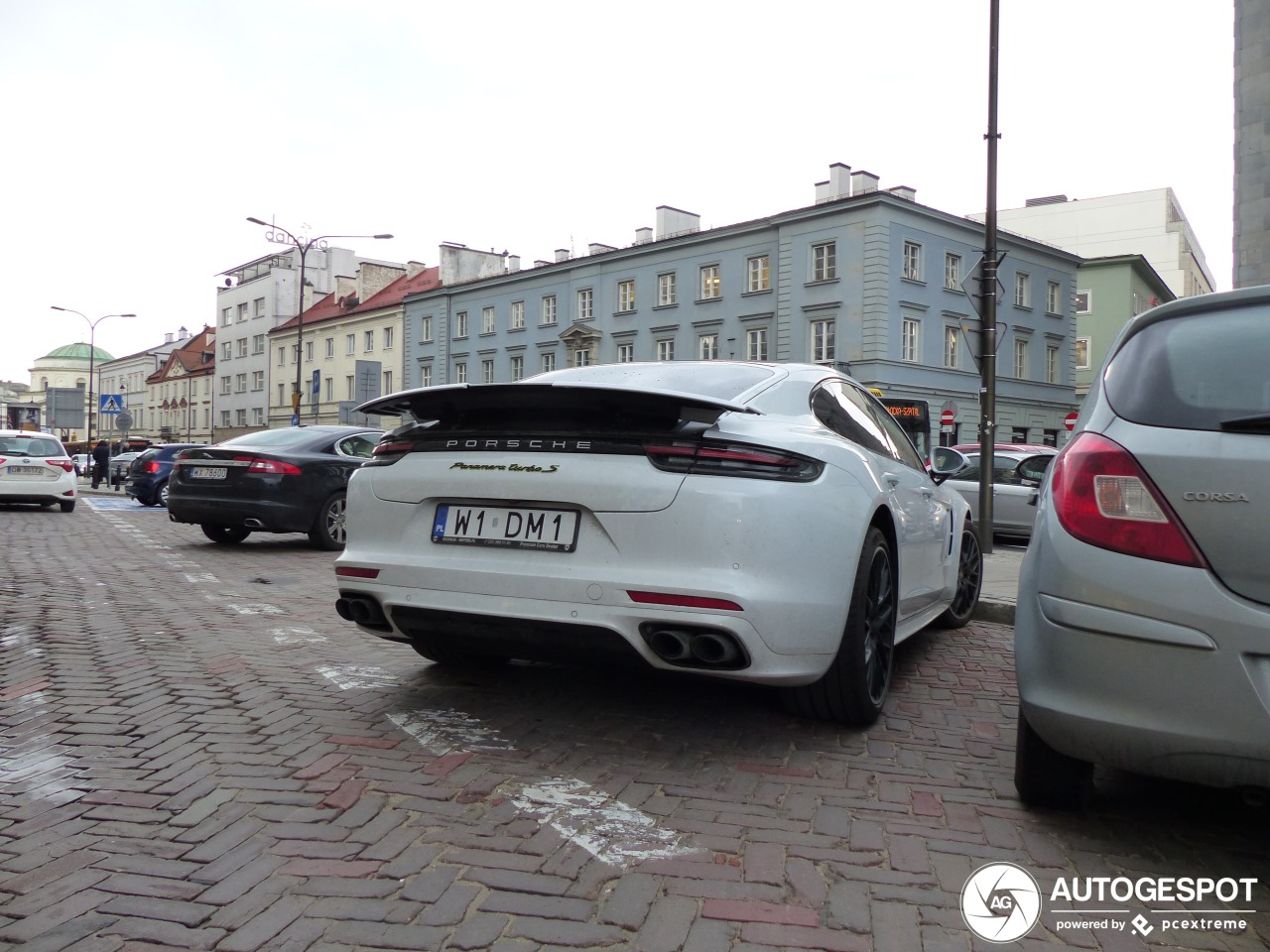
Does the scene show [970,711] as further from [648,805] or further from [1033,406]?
[1033,406]

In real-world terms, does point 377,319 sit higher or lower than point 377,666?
higher

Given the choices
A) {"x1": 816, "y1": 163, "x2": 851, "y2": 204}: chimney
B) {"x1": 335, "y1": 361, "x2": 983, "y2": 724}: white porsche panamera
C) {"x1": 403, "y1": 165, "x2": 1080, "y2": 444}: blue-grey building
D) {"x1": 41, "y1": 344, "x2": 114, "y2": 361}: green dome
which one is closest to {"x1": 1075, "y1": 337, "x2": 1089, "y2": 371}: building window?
{"x1": 403, "y1": 165, "x2": 1080, "y2": 444}: blue-grey building

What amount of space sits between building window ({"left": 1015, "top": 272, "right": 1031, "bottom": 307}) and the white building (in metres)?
20.0

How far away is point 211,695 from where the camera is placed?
4.39 metres

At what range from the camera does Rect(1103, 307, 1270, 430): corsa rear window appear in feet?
8.41

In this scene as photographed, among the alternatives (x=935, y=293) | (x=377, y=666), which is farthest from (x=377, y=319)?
(x=377, y=666)

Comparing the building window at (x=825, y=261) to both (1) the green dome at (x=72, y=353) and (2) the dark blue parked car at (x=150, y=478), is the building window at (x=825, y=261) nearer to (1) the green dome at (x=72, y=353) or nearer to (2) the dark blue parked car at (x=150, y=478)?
(2) the dark blue parked car at (x=150, y=478)

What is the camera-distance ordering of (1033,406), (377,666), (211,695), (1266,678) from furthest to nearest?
(1033,406) → (377,666) → (211,695) → (1266,678)

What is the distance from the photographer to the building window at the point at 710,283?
140 feet

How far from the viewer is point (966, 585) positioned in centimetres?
680

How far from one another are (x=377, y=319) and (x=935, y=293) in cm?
3446

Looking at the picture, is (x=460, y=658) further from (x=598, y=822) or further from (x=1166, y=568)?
(x=1166, y=568)

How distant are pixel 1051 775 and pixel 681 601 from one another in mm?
1207

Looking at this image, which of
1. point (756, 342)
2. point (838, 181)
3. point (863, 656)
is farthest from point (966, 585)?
point (838, 181)
